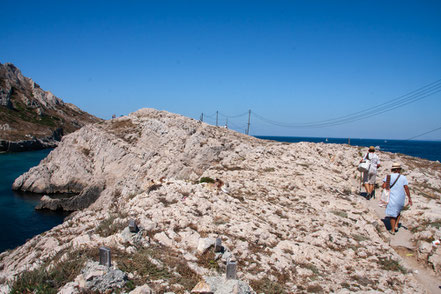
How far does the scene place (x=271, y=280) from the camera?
25.7 feet

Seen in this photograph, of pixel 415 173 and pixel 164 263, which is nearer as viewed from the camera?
pixel 164 263

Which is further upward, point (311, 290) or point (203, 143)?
point (203, 143)

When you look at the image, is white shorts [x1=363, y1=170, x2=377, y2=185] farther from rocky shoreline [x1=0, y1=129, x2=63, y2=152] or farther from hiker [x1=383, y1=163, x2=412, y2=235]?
rocky shoreline [x1=0, y1=129, x2=63, y2=152]

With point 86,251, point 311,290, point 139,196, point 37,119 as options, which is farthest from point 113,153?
point 37,119

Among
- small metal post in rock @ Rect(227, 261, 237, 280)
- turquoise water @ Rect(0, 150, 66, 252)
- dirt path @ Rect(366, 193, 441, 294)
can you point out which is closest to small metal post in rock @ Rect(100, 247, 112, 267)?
small metal post in rock @ Rect(227, 261, 237, 280)

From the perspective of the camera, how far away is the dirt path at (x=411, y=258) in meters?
9.19

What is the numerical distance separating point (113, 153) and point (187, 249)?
33052mm

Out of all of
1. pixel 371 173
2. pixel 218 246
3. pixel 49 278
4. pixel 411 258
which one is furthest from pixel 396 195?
pixel 49 278

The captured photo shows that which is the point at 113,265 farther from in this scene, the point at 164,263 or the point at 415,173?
the point at 415,173

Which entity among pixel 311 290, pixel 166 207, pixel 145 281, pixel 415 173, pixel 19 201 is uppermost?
pixel 415 173

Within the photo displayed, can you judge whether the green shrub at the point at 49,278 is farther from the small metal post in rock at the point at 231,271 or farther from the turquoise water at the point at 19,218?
the turquoise water at the point at 19,218

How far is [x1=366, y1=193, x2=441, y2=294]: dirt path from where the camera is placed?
9.19 meters

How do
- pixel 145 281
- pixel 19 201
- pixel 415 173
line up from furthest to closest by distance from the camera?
1. pixel 19 201
2. pixel 415 173
3. pixel 145 281

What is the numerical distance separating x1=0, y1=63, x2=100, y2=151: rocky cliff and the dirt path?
108 metres
